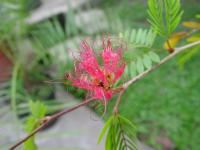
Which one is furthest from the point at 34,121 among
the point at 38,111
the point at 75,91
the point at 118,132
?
the point at 75,91

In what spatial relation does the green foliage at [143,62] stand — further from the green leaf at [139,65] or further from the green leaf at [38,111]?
the green leaf at [38,111]

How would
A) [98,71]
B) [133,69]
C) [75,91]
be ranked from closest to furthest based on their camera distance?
[98,71], [133,69], [75,91]

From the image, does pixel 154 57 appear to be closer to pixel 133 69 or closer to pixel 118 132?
pixel 133 69

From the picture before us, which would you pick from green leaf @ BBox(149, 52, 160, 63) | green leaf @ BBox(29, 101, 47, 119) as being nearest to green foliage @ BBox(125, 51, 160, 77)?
green leaf @ BBox(149, 52, 160, 63)

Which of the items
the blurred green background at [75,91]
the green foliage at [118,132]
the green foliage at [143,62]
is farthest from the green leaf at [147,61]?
the blurred green background at [75,91]

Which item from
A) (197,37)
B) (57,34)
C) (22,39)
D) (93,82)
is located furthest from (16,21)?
(93,82)

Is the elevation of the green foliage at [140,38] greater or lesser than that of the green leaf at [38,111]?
greater
